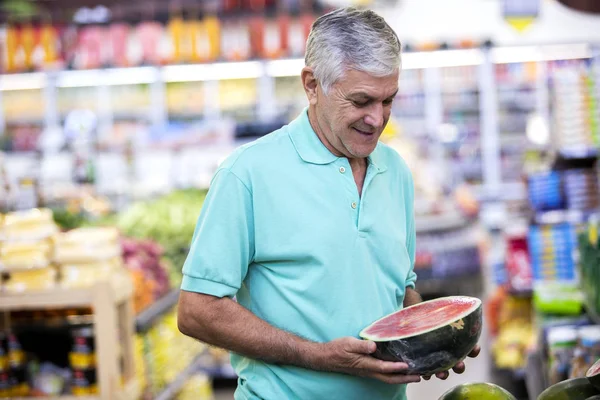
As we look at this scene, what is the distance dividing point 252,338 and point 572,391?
0.69 metres

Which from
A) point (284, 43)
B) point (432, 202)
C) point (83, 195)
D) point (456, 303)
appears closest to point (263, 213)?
point (456, 303)

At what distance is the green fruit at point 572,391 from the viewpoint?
1748 millimetres

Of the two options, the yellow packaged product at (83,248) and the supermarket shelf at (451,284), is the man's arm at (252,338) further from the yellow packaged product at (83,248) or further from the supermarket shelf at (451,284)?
the supermarket shelf at (451,284)

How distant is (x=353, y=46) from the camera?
1702mm

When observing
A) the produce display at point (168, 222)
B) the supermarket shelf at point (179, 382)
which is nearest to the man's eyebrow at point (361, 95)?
the supermarket shelf at point (179, 382)

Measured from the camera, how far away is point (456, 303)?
1843 mm

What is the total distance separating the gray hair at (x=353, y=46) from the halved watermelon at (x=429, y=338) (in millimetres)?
524

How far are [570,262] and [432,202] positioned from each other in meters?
4.37

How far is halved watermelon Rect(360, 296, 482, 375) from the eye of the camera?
165 centimetres

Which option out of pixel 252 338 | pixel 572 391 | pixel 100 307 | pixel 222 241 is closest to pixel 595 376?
pixel 572 391

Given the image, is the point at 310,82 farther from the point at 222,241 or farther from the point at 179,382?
the point at 179,382

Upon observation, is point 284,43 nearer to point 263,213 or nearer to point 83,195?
point 83,195

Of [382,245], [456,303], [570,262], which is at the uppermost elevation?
[382,245]

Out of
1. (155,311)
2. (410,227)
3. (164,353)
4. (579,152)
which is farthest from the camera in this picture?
(579,152)
